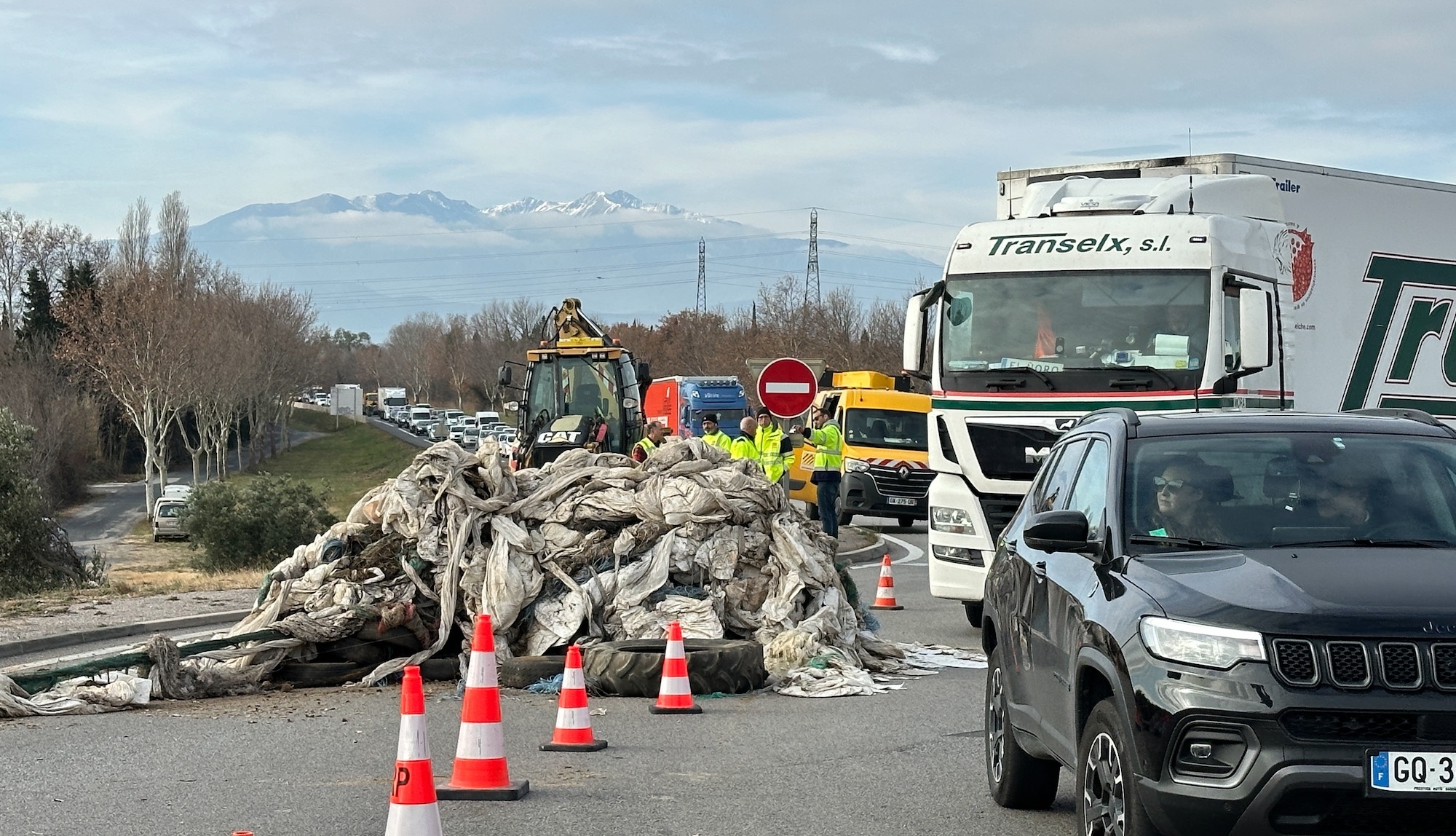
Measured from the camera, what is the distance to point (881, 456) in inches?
1136

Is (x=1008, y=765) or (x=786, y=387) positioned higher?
(x=786, y=387)

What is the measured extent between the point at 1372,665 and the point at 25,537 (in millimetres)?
23538

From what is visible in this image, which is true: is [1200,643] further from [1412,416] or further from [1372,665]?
[1412,416]

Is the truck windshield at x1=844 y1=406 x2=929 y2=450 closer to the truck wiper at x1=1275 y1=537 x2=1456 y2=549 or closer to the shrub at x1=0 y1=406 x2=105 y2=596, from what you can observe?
the shrub at x1=0 y1=406 x2=105 y2=596

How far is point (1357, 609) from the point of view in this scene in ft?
16.6

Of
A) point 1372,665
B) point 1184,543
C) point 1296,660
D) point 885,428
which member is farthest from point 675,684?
point 885,428

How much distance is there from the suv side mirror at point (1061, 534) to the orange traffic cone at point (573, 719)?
3.63 metres

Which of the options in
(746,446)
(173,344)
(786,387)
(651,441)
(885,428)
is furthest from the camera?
(173,344)

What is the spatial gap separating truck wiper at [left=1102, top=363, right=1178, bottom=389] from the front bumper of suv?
8186 mm

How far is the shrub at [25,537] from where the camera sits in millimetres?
24406

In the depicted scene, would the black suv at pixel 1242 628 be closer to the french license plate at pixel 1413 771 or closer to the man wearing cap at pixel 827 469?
the french license plate at pixel 1413 771

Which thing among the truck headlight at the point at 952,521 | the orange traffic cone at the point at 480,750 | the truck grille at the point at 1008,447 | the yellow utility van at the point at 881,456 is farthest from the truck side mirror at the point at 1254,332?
the yellow utility van at the point at 881,456

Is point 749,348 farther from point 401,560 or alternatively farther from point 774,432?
point 401,560

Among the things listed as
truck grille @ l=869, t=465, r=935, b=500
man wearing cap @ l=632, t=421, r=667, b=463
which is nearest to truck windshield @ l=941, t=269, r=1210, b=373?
man wearing cap @ l=632, t=421, r=667, b=463
